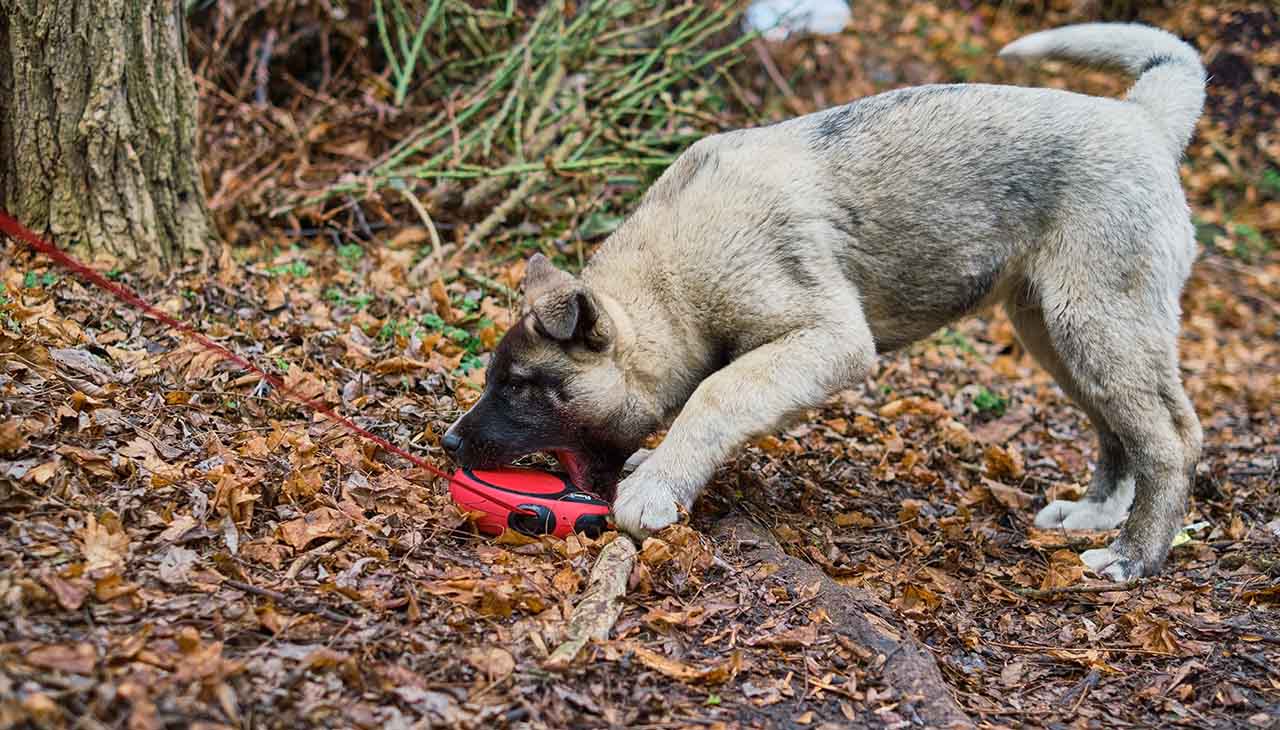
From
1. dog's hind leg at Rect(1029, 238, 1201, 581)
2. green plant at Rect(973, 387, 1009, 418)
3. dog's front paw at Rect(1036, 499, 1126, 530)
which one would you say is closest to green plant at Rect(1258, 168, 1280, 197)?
green plant at Rect(973, 387, 1009, 418)

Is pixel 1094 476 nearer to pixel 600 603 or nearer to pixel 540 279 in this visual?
pixel 540 279

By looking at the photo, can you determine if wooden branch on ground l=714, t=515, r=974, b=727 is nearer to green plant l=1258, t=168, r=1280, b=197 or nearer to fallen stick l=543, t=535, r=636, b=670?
fallen stick l=543, t=535, r=636, b=670

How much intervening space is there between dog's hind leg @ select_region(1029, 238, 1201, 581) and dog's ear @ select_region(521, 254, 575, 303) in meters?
2.32

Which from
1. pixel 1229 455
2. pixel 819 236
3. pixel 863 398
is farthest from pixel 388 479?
pixel 1229 455

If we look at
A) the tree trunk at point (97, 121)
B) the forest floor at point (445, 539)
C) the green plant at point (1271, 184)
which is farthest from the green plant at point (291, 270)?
the green plant at point (1271, 184)

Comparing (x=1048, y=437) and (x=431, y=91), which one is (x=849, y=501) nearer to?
(x=1048, y=437)

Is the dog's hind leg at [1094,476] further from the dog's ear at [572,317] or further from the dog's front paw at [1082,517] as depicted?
the dog's ear at [572,317]

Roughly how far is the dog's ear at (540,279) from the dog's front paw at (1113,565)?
9.32 ft

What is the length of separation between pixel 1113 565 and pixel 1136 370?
932 millimetres

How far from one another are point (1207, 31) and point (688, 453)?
13.0 m

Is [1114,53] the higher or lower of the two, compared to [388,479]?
lower

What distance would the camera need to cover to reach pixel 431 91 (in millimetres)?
9273

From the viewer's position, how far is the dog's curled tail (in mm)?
5328

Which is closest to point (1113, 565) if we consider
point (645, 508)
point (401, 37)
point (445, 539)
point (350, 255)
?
point (645, 508)
